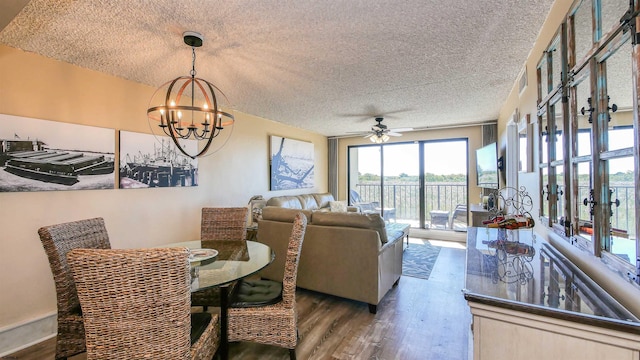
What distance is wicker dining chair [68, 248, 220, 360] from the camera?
119 centimetres

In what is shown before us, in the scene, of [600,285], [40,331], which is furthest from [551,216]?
[40,331]

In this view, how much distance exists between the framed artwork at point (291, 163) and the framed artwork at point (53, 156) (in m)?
2.69

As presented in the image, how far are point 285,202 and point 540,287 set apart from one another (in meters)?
4.06

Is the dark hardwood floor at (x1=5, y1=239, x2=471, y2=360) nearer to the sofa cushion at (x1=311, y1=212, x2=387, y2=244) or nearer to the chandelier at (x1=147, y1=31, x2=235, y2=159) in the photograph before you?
the sofa cushion at (x1=311, y1=212, x2=387, y2=244)

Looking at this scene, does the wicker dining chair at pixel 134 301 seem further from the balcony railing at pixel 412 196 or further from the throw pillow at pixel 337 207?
the balcony railing at pixel 412 196

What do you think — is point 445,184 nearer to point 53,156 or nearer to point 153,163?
point 153,163

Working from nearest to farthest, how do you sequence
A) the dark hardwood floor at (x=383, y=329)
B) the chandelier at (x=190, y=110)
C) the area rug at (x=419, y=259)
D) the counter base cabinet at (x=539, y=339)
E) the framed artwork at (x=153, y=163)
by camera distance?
the counter base cabinet at (x=539, y=339), the chandelier at (x=190, y=110), the dark hardwood floor at (x=383, y=329), the framed artwork at (x=153, y=163), the area rug at (x=419, y=259)

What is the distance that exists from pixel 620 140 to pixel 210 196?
4.04 meters

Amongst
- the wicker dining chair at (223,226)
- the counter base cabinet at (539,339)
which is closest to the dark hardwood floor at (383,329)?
the wicker dining chair at (223,226)

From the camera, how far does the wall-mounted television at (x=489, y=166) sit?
12.3ft

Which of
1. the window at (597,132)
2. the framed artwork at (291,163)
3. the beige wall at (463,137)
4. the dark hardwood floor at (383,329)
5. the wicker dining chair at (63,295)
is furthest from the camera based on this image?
the beige wall at (463,137)

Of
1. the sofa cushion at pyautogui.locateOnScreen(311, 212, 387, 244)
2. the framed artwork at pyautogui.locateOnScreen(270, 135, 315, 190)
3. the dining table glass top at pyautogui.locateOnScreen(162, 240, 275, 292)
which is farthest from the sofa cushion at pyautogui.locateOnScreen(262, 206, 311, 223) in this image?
the framed artwork at pyautogui.locateOnScreen(270, 135, 315, 190)

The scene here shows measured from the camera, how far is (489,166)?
4004mm

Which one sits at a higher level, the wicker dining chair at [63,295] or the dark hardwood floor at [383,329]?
the wicker dining chair at [63,295]
